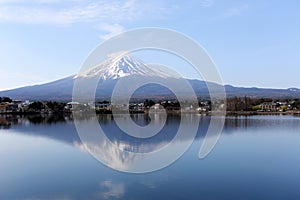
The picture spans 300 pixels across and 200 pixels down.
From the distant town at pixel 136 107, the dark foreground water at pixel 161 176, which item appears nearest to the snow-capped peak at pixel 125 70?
the dark foreground water at pixel 161 176

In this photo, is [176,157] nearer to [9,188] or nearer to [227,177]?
[227,177]

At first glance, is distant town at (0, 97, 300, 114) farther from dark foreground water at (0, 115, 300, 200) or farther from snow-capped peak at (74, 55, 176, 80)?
dark foreground water at (0, 115, 300, 200)

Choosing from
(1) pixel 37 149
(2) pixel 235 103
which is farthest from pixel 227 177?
(2) pixel 235 103

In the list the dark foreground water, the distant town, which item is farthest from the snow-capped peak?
the distant town

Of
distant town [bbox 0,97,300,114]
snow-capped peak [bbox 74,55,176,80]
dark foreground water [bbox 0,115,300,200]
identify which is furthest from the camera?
distant town [bbox 0,97,300,114]

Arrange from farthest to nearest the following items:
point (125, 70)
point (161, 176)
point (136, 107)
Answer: point (136, 107), point (125, 70), point (161, 176)

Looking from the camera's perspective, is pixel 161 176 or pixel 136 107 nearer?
pixel 161 176

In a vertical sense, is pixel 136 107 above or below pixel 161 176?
above

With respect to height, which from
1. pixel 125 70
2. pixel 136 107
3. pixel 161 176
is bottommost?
pixel 161 176

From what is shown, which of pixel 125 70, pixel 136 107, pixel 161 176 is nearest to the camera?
pixel 161 176

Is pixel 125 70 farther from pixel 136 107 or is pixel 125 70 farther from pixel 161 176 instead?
pixel 161 176

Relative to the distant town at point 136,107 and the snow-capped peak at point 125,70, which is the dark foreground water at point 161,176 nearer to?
the snow-capped peak at point 125,70

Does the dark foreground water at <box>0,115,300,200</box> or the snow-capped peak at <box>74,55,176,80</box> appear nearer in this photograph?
the dark foreground water at <box>0,115,300,200</box>

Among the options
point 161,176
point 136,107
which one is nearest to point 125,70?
point 136,107
